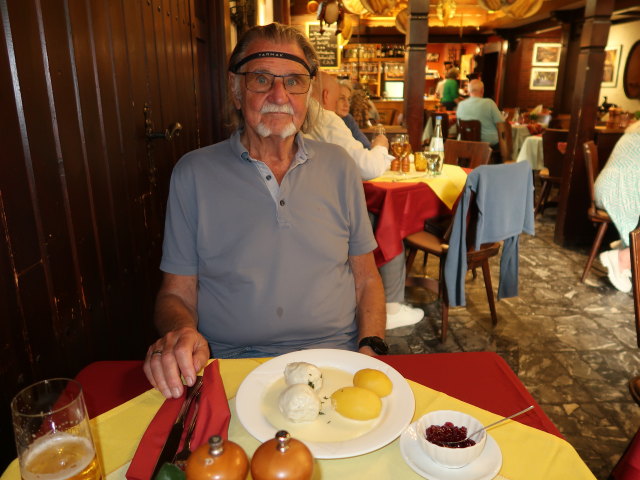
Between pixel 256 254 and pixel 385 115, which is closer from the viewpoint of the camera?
pixel 256 254

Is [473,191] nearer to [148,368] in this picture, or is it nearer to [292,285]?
[292,285]

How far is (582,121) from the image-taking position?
163 inches

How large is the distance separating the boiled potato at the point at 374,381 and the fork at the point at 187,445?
0.91 ft

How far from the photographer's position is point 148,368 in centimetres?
86

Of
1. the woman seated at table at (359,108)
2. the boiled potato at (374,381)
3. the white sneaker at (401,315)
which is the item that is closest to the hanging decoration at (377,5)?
the woman seated at table at (359,108)

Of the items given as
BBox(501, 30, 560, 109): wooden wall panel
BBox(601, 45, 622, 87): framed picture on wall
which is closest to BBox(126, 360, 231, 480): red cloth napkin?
BBox(601, 45, 622, 87): framed picture on wall

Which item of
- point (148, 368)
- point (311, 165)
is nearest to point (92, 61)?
point (311, 165)

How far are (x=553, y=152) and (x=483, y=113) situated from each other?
2.19 meters

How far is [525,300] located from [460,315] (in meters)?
0.56

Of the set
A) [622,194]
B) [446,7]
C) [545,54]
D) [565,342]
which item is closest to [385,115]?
[446,7]

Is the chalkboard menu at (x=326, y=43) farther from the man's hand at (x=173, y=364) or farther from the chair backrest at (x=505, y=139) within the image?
the man's hand at (x=173, y=364)

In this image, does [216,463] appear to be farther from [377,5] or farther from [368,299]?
[377,5]

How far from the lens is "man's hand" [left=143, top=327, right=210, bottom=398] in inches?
32.8
